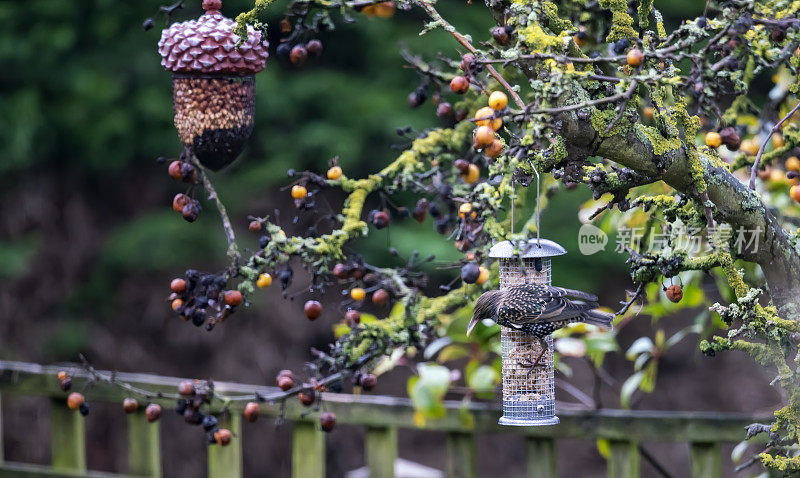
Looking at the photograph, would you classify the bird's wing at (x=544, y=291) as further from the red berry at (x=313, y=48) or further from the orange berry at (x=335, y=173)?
the red berry at (x=313, y=48)

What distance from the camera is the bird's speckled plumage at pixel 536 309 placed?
1.40 m

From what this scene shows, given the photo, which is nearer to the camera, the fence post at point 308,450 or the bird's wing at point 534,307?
the bird's wing at point 534,307

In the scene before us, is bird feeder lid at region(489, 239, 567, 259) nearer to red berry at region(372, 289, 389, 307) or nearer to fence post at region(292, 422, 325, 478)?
red berry at region(372, 289, 389, 307)

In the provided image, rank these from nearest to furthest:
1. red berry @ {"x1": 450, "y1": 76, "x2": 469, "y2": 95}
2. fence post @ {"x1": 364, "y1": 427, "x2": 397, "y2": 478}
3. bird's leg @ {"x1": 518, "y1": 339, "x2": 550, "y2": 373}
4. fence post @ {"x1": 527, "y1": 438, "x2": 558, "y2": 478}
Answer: red berry @ {"x1": 450, "y1": 76, "x2": 469, "y2": 95} < bird's leg @ {"x1": 518, "y1": 339, "x2": 550, "y2": 373} < fence post @ {"x1": 527, "y1": 438, "x2": 558, "y2": 478} < fence post @ {"x1": 364, "y1": 427, "x2": 397, "y2": 478}

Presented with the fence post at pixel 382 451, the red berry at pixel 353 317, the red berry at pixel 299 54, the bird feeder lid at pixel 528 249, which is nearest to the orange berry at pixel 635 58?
the bird feeder lid at pixel 528 249

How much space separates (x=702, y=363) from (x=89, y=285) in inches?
143

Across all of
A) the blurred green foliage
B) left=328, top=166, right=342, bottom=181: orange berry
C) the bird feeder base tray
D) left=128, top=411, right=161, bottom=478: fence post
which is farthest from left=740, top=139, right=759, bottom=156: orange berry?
the blurred green foliage

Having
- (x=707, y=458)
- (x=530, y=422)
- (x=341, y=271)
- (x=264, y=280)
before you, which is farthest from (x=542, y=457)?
(x=264, y=280)

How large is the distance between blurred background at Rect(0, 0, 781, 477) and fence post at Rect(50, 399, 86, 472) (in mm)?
1343

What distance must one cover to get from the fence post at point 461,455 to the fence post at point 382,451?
158 millimetres

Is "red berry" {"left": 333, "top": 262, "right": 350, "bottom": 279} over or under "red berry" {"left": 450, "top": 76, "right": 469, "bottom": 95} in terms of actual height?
under

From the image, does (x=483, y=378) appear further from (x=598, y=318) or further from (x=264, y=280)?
(x=264, y=280)

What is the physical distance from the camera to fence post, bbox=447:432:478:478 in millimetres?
2305

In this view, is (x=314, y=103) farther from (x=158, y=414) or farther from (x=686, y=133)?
(x=686, y=133)
